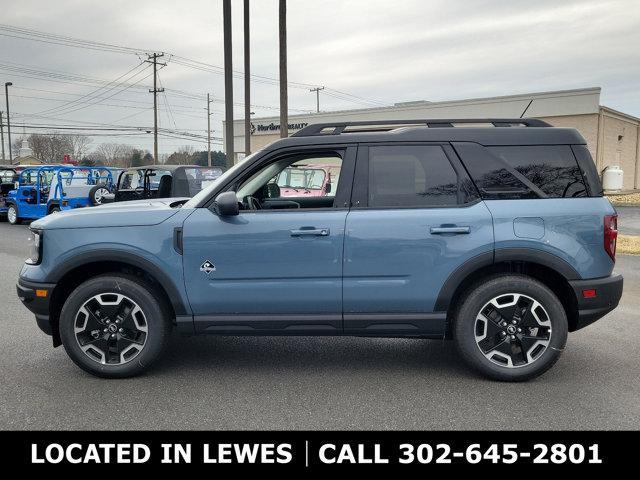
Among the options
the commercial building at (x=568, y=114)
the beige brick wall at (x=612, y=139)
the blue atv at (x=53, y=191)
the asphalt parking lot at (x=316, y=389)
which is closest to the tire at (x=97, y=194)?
the blue atv at (x=53, y=191)

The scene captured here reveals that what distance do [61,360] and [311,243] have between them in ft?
8.26

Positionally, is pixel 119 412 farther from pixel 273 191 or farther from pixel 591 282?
pixel 591 282

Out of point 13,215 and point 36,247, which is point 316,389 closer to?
point 36,247

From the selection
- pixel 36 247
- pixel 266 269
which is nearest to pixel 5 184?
pixel 36 247

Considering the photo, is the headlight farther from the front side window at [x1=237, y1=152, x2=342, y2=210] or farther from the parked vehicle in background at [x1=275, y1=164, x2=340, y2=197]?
the parked vehicle in background at [x1=275, y1=164, x2=340, y2=197]

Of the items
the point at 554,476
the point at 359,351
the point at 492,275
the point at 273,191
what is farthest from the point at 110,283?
the point at 554,476

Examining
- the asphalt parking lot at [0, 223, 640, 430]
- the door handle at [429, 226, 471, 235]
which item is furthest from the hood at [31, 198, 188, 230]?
the door handle at [429, 226, 471, 235]

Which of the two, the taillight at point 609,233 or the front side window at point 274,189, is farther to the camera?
the front side window at point 274,189

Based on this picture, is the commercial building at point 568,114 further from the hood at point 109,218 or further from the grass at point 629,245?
the hood at point 109,218

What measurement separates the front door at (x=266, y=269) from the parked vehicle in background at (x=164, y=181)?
8.35 metres

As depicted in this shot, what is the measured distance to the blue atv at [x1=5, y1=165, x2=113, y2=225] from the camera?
→ 57.3ft

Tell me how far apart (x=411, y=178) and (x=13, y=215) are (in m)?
18.6

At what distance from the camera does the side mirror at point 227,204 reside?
13.9ft

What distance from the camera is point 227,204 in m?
4.24
